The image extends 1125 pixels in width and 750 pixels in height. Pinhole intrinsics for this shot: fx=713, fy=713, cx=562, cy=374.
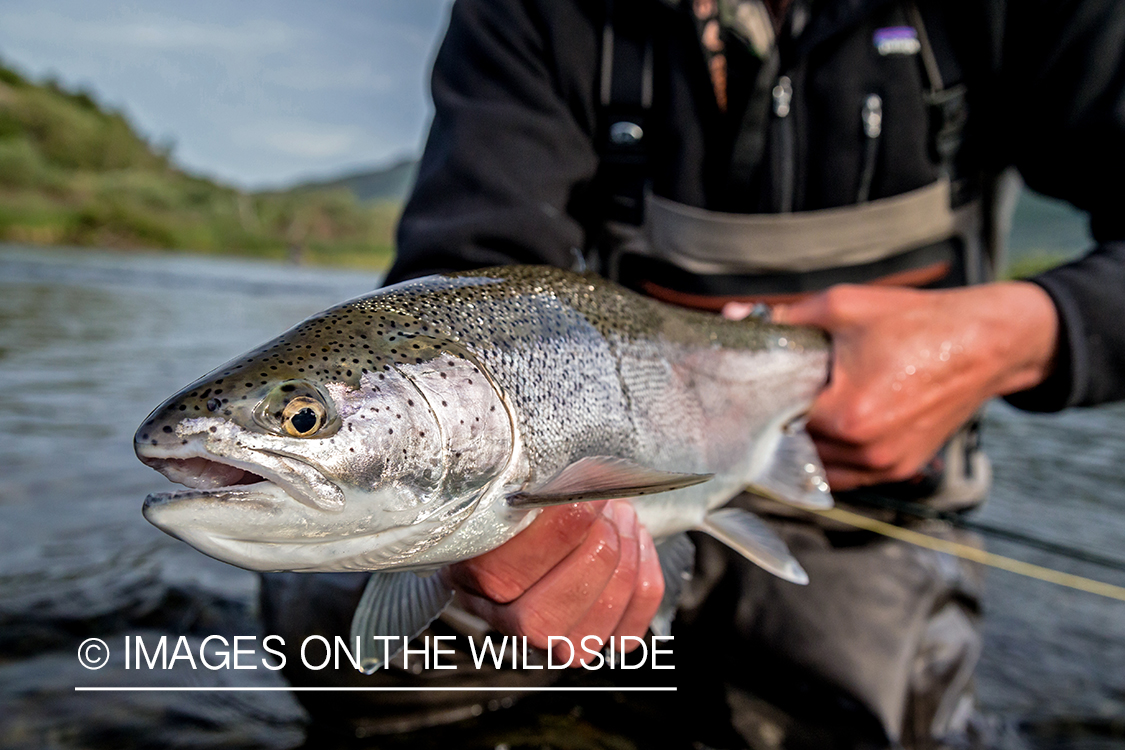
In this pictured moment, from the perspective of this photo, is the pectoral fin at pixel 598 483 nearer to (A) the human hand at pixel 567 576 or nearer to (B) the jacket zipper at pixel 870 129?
(A) the human hand at pixel 567 576

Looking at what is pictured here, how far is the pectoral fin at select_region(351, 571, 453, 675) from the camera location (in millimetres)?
1237

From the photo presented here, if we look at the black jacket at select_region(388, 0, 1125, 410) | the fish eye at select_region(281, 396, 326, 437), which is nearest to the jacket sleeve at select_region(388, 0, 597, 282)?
the black jacket at select_region(388, 0, 1125, 410)

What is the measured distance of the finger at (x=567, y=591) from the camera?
49.9 inches

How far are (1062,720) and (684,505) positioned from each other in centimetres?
172

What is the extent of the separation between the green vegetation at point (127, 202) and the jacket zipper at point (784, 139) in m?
32.8

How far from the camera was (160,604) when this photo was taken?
2.46 m

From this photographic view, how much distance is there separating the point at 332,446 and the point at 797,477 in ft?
4.12

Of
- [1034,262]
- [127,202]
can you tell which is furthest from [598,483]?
[127,202]

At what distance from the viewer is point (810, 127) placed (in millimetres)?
2248

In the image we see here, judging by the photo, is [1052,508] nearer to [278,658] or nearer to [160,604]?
[278,658]

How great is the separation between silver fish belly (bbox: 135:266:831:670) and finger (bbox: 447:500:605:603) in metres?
0.05

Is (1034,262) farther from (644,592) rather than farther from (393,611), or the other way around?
(393,611)

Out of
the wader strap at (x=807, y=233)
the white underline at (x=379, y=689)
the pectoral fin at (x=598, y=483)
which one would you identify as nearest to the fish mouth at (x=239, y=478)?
the pectoral fin at (x=598, y=483)

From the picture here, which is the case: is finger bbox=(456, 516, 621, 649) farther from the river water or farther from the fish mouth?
the river water
